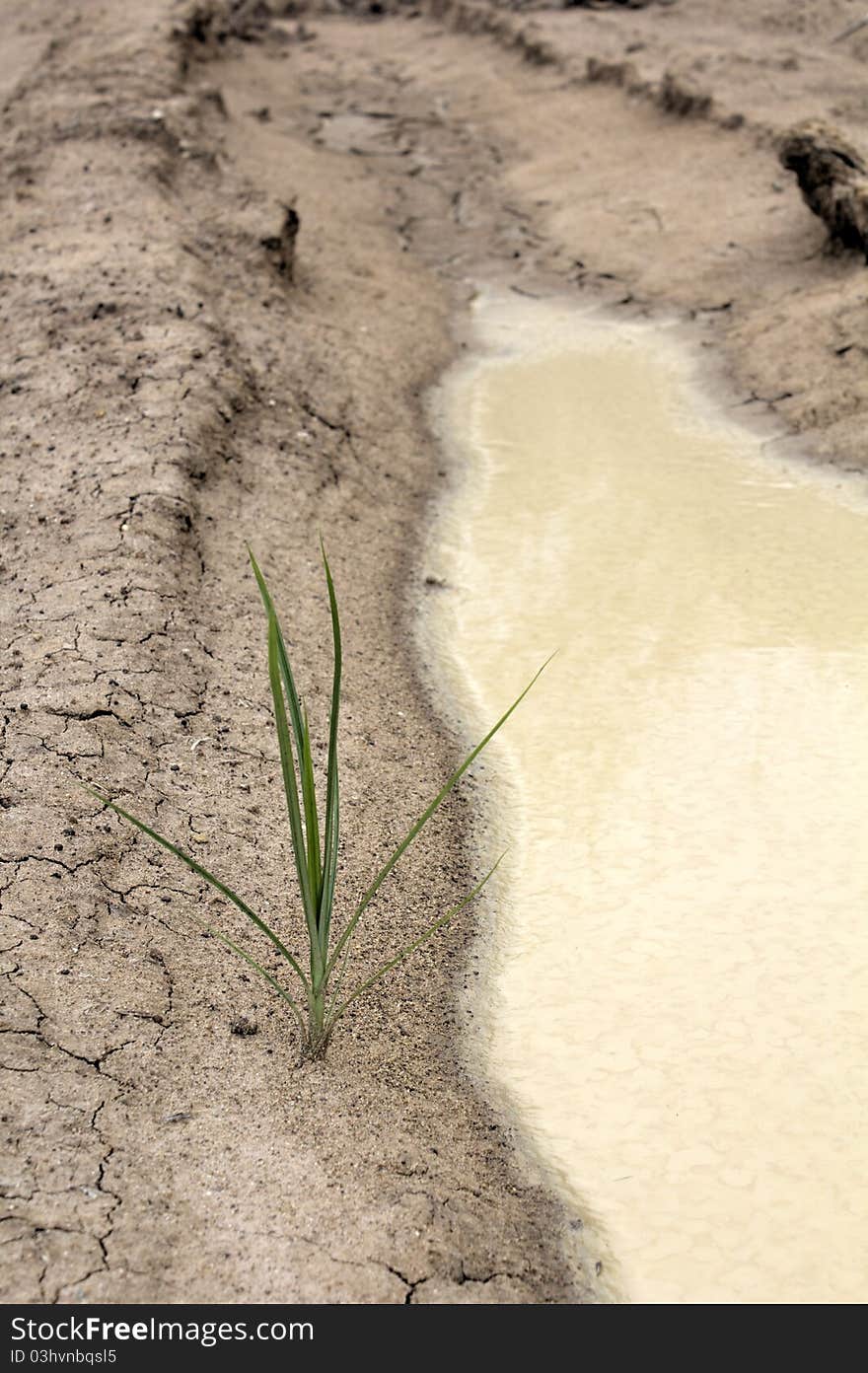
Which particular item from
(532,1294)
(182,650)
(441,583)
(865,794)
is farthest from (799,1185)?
(441,583)

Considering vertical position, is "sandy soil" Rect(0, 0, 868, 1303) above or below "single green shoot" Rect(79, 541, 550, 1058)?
below

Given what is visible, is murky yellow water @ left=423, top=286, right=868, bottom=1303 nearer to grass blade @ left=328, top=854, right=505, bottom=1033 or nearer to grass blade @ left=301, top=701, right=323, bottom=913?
grass blade @ left=328, top=854, right=505, bottom=1033

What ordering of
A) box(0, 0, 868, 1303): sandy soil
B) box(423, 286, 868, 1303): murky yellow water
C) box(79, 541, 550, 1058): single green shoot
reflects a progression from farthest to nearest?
box(423, 286, 868, 1303): murky yellow water < box(0, 0, 868, 1303): sandy soil < box(79, 541, 550, 1058): single green shoot

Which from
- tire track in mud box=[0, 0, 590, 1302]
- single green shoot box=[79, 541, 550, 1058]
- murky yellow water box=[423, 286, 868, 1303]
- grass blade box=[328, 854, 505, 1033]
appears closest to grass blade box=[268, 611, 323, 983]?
single green shoot box=[79, 541, 550, 1058]

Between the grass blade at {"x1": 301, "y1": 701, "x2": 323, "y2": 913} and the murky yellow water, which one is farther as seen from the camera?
the murky yellow water

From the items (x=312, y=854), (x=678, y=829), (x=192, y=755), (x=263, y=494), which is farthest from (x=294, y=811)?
(x=263, y=494)

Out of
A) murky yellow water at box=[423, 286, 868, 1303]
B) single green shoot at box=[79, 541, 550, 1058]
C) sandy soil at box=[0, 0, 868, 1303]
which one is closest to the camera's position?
single green shoot at box=[79, 541, 550, 1058]
